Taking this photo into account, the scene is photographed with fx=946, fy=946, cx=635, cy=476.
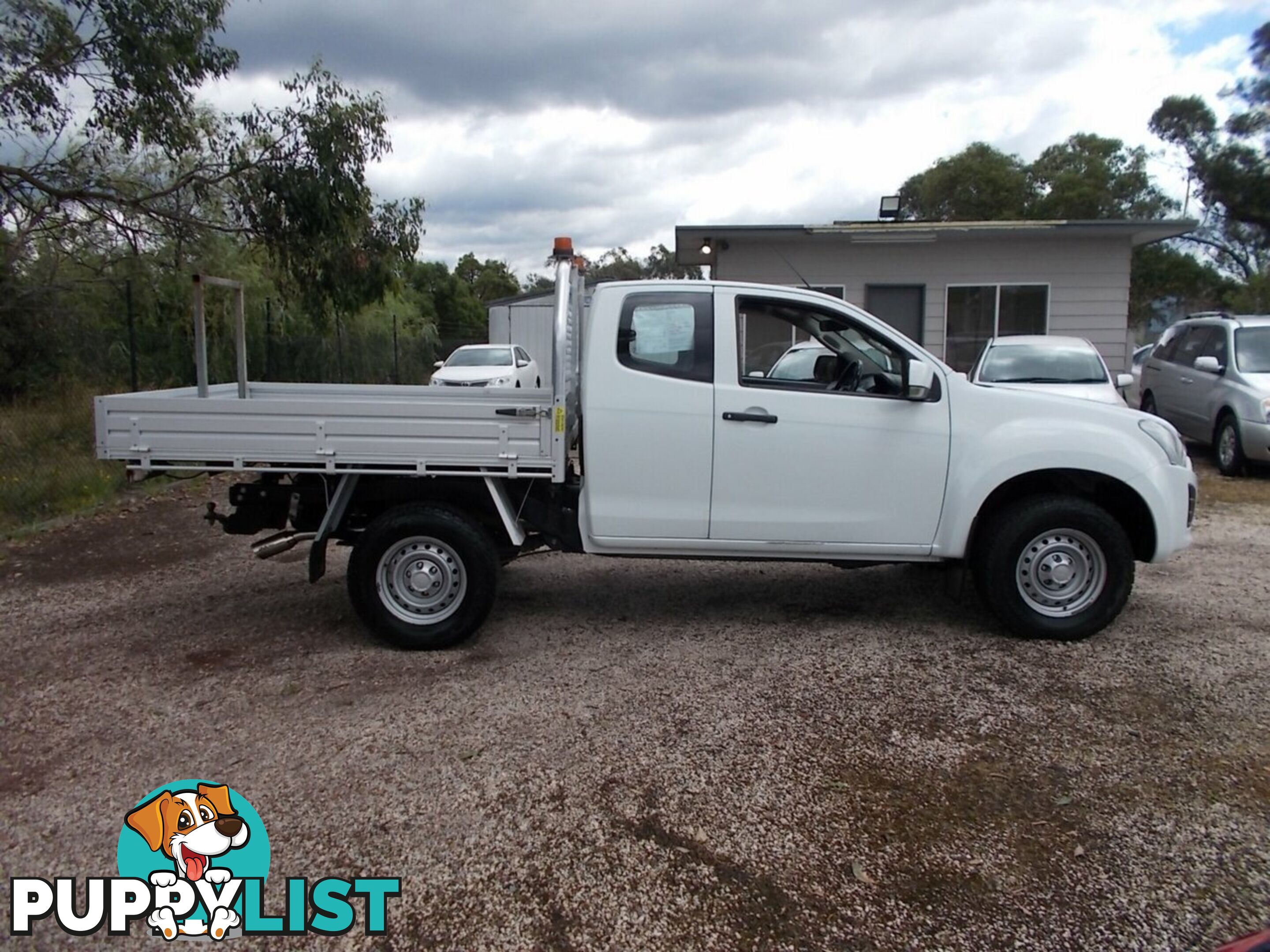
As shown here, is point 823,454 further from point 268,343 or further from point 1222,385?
point 268,343

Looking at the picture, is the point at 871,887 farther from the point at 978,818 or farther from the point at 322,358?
the point at 322,358

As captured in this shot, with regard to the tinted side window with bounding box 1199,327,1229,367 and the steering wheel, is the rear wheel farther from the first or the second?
the steering wheel

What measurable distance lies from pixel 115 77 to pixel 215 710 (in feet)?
22.6

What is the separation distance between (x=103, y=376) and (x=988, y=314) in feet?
42.1

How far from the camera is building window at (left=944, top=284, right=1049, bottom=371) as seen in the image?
14781 millimetres

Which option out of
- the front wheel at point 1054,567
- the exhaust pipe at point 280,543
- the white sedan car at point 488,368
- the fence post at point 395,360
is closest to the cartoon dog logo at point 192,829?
the exhaust pipe at point 280,543

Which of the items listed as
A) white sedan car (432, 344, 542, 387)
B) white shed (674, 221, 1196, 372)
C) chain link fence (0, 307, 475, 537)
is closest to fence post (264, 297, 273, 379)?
chain link fence (0, 307, 475, 537)

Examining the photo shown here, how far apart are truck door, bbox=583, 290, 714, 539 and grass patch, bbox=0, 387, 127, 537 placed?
5879 mm

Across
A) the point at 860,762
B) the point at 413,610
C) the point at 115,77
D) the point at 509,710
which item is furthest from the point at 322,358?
the point at 860,762

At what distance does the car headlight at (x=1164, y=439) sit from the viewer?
539 cm

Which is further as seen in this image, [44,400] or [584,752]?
[44,400]

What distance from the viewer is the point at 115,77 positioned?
8.66 metres

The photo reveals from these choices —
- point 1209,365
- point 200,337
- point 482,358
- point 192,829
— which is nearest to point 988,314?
point 1209,365

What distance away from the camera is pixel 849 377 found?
5.52m
